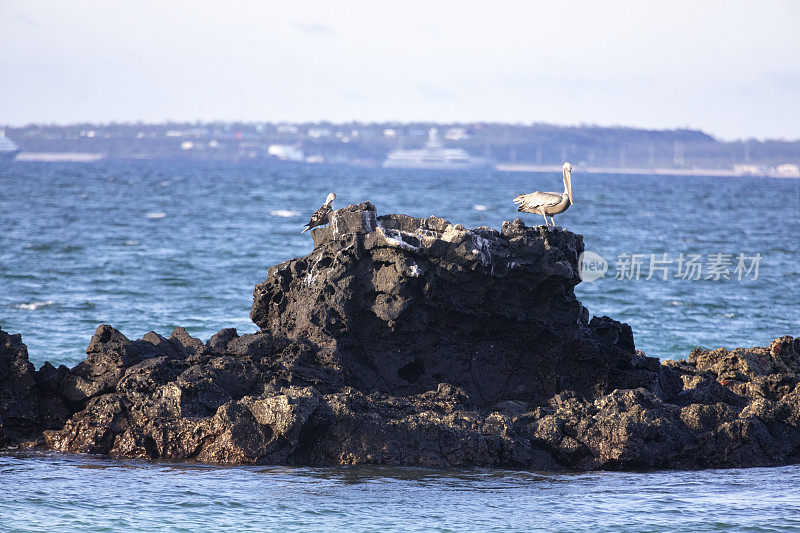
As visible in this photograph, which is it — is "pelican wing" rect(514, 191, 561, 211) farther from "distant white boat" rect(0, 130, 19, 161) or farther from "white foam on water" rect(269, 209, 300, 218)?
"distant white boat" rect(0, 130, 19, 161)

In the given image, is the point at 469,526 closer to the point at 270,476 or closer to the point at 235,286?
the point at 270,476

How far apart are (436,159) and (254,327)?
167 metres

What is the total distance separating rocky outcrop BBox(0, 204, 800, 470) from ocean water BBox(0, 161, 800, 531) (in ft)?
0.97

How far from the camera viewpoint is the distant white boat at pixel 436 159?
7165 inches

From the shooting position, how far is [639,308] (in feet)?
69.1

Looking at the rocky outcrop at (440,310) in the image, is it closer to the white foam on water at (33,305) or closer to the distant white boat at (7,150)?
the white foam on water at (33,305)

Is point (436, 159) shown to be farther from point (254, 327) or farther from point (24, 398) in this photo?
point (24, 398)

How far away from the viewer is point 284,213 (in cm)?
5003

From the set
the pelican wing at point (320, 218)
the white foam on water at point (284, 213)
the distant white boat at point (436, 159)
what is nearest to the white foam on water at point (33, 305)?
the pelican wing at point (320, 218)

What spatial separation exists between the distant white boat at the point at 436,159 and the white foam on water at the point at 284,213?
130485 mm

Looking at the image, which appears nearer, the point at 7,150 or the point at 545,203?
the point at 545,203

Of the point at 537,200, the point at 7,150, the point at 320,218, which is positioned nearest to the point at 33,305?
the point at 320,218

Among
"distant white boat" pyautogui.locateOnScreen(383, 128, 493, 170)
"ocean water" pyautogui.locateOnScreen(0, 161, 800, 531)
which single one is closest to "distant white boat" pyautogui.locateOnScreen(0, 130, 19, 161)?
"distant white boat" pyautogui.locateOnScreen(383, 128, 493, 170)

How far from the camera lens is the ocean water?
688 centimetres
